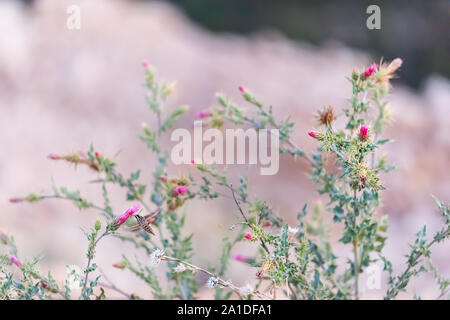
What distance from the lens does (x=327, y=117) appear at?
1954 mm

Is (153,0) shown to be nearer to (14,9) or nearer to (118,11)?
(118,11)

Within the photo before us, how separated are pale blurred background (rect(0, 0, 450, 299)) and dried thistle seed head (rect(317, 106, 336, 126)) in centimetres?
272

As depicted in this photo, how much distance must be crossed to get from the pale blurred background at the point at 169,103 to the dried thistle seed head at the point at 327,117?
2719 mm

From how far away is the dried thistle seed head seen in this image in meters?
1.92

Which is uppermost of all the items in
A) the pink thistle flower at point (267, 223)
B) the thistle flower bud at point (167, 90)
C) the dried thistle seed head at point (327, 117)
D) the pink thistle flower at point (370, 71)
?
the thistle flower bud at point (167, 90)

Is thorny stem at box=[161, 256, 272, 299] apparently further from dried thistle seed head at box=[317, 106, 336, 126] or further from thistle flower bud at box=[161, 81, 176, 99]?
thistle flower bud at box=[161, 81, 176, 99]

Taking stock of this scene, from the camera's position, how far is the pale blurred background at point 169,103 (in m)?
5.86

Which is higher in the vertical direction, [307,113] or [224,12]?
[224,12]

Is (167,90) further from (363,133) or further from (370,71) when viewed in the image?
(363,133)

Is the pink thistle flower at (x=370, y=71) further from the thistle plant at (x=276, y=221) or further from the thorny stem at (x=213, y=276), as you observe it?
the thorny stem at (x=213, y=276)

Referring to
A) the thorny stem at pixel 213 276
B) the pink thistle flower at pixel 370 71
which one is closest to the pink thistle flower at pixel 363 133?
the pink thistle flower at pixel 370 71

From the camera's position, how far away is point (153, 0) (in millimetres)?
8938

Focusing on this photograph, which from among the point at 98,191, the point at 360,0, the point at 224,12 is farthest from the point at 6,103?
the point at 360,0

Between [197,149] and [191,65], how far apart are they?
2.23 m
